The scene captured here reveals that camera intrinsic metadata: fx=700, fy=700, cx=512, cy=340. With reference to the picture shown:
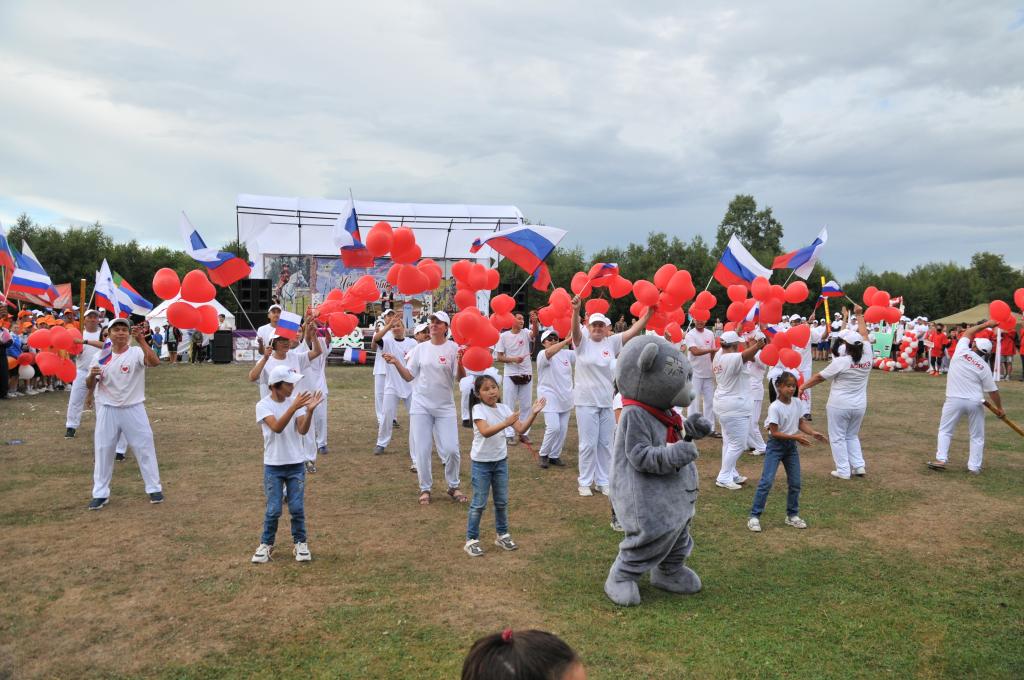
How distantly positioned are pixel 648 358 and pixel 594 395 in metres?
3.08

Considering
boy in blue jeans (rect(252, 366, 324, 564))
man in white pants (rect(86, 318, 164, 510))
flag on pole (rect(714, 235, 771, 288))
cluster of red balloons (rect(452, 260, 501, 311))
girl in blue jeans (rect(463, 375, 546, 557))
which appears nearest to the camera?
boy in blue jeans (rect(252, 366, 324, 564))

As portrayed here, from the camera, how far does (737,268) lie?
9805 millimetres

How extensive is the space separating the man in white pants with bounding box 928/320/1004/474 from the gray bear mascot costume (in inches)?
224

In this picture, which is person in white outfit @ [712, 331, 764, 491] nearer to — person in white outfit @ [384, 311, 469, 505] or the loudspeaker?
person in white outfit @ [384, 311, 469, 505]

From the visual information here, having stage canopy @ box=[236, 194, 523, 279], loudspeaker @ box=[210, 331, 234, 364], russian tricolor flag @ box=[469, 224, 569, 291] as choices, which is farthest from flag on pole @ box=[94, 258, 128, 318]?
loudspeaker @ box=[210, 331, 234, 364]

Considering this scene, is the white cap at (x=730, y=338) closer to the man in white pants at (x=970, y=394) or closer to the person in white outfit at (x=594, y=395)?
the person in white outfit at (x=594, y=395)

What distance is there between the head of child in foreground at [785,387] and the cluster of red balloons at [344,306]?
14.7ft

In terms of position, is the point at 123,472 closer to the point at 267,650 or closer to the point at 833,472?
the point at 267,650

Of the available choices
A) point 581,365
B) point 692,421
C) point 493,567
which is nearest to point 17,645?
point 493,567

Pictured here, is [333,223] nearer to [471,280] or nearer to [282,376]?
[471,280]

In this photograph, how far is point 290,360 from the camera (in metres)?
8.57

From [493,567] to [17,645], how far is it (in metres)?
3.29

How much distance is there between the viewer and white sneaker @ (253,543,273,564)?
5.82m

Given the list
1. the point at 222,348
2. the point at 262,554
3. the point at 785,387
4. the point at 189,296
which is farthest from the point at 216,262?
the point at 222,348
